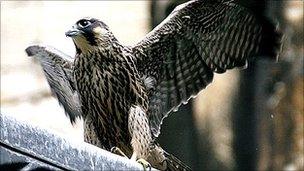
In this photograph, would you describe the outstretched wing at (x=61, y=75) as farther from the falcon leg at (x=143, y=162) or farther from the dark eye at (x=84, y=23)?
the falcon leg at (x=143, y=162)

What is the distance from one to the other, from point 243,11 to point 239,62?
28cm

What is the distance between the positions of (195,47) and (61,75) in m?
0.72

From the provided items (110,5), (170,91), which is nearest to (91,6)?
(110,5)

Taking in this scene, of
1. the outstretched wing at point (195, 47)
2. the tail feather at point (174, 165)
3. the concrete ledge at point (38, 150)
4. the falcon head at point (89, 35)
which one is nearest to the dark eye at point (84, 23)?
the falcon head at point (89, 35)

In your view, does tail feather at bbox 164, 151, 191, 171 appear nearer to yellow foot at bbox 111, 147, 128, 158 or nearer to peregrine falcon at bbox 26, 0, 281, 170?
peregrine falcon at bbox 26, 0, 281, 170

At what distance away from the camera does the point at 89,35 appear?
616 cm

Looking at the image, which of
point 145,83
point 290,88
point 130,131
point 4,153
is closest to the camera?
point 4,153

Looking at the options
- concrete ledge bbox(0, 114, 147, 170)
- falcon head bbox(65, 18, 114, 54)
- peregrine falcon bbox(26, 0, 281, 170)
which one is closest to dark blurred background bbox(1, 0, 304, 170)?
peregrine falcon bbox(26, 0, 281, 170)

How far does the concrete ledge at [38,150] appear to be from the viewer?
4238mm

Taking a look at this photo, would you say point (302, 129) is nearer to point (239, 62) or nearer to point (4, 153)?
point (239, 62)

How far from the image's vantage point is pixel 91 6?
38.1 ft

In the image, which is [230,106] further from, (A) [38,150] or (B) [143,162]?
(A) [38,150]

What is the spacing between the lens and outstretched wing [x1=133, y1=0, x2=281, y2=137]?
6.50 meters

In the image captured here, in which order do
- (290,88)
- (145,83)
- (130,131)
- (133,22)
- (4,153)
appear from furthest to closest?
1. (133,22)
2. (290,88)
3. (145,83)
4. (130,131)
5. (4,153)
